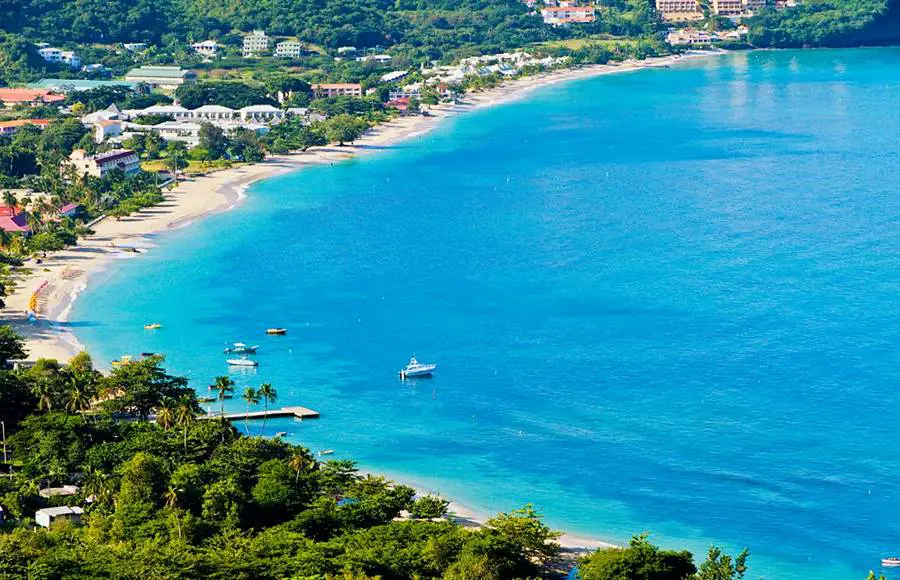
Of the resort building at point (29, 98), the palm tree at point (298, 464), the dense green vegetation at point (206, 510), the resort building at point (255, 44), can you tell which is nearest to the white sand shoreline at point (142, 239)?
the dense green vegetation at point (206, 510)

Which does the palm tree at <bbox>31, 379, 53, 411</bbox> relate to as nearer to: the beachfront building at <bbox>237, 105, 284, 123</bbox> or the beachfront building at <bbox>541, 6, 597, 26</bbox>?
the beachfront building at <bbox>237, 105, 284, 123</bbox>

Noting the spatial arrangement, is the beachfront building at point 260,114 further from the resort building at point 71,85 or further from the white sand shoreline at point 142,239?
the resort building at point 71,85

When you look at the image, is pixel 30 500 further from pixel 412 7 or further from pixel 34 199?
pixel 412 7

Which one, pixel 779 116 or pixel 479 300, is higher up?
pixel 779 116

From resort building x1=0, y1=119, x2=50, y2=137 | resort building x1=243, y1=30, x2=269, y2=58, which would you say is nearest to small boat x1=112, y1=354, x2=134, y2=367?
resort building x1=0, y1=119, x2=50, y2=137

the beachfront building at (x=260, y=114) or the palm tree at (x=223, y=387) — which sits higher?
the beachfront building at (x=260, y=114)

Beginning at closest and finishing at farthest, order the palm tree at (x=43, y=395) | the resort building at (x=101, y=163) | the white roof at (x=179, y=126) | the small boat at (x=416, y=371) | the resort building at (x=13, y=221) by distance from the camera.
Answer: the palm tree at (x=43, y=395)
the small boat at (x=416, y=371)
the resort building at (x=13, y=221)
the resort building at (x=101, y=163)
the white roof at (x=179, y=126)

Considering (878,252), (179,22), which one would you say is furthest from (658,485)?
(179,22)

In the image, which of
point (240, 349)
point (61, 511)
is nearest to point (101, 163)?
point (240, 349)
